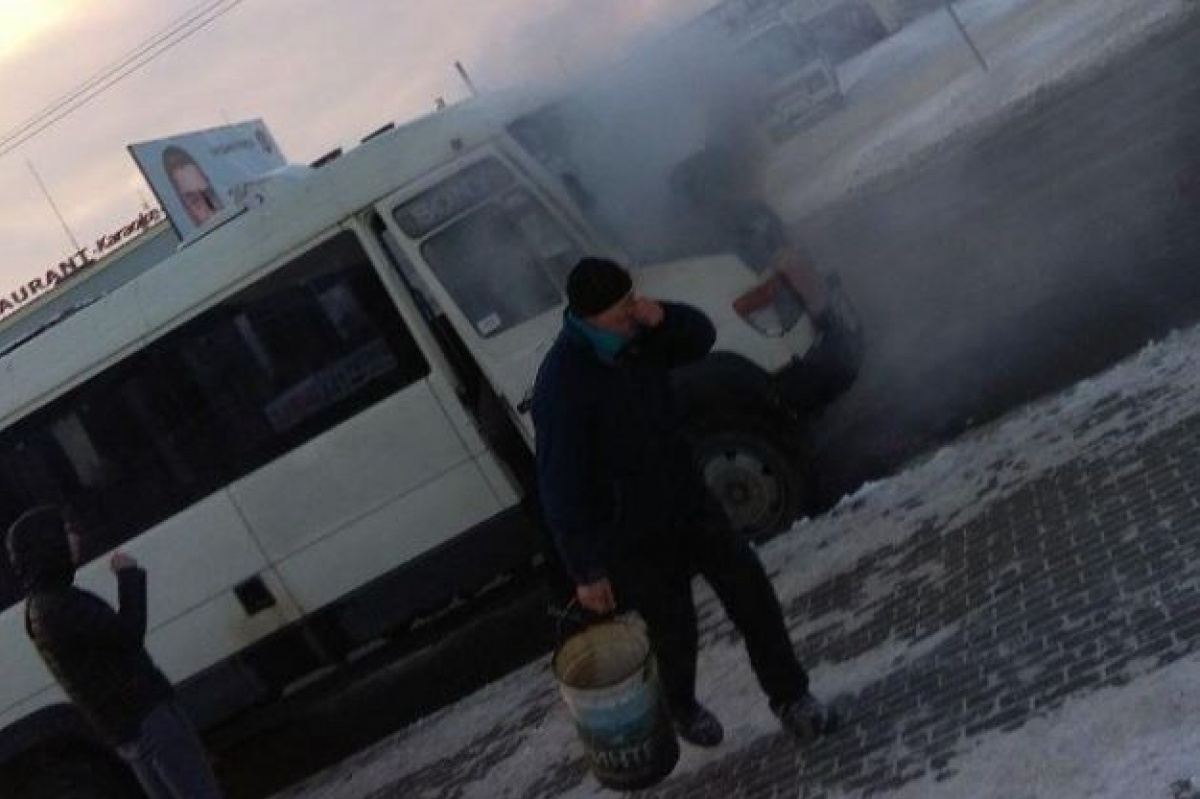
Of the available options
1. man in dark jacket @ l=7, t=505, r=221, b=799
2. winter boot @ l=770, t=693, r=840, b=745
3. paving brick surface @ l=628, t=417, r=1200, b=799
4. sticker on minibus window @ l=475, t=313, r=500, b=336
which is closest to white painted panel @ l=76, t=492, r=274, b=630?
sticker on minibus window @ l=475, t=313, r=500, b=336

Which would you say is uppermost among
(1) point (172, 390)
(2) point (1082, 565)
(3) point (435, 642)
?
(1) point (172, 390)

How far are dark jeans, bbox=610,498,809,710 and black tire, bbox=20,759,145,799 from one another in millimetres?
4562

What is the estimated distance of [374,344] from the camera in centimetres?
797

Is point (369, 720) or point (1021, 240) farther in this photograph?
point (1021, 240)

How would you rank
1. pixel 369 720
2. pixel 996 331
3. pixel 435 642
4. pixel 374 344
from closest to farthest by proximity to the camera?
pixel 374 344 < pixel 435 642 < pixel 369 720 < pixel 996 331

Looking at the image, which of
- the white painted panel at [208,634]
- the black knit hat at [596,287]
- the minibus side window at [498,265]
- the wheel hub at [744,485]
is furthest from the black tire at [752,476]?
the black knit hat at [596,287]

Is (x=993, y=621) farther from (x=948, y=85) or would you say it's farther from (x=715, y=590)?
(x=948, y=85)

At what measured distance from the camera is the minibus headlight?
7746 mm

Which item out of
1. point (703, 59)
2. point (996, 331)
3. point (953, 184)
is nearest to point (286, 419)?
point (703, 59)

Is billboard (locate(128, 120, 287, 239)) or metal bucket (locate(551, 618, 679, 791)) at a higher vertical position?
billboard (locate(128, 120, 287, 239))

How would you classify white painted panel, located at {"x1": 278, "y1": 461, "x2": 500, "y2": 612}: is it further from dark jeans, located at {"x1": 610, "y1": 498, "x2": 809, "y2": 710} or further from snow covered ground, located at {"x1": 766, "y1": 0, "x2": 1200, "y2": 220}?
snow covered ground, located at {"x1": 766, "y1": 0, "x2": 1200, "y2": 220}

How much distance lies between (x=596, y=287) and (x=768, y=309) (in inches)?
124

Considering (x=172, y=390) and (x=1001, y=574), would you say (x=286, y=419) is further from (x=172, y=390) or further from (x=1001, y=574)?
(x=1001, y=574)

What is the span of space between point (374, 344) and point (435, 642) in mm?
1909
